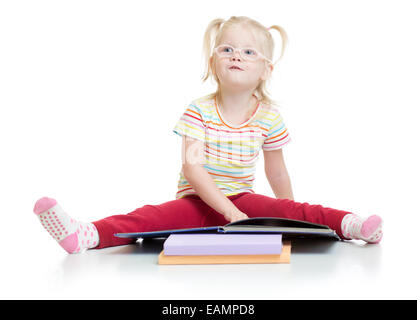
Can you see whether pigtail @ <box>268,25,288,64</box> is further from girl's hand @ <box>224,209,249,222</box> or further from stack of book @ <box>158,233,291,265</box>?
stack of book @ <box>158,233,291,265</box>

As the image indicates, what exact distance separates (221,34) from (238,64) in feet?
0.44

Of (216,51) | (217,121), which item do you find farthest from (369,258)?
(216,51)

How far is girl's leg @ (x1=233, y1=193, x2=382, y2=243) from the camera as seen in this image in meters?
1.63

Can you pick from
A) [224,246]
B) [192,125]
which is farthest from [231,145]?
[224,246]

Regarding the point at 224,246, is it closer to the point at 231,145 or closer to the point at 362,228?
the point at 362,228

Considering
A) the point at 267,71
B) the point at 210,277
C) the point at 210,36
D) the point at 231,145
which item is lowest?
the point at 210,277

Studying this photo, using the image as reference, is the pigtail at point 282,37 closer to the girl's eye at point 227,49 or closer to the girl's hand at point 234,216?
the girl's eye at point 227,49

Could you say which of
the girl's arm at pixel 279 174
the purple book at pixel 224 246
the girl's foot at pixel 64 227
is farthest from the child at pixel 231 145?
the purple book at pixel 224 246

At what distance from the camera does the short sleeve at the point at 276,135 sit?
2051 mm

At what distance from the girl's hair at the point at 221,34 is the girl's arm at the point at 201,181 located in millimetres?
232

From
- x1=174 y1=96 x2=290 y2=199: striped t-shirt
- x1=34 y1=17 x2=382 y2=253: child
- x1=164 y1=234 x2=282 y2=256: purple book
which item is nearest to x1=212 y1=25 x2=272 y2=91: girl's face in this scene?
x1=34 y1=17 x2=382 y2=253: child

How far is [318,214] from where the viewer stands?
1742 mm

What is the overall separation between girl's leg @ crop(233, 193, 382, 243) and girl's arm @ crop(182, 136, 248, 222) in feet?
0.36

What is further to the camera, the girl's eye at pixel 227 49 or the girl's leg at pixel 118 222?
the girl's eye at pixel 227 49
